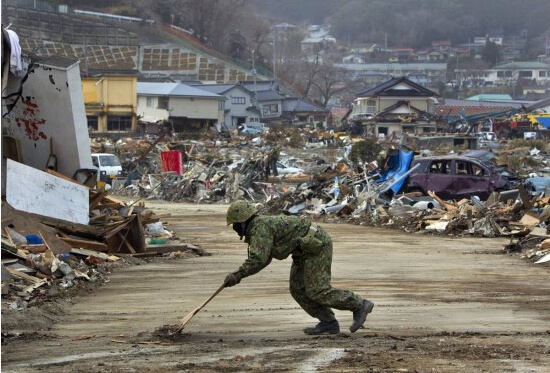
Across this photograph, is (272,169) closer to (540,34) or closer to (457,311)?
(457,311)

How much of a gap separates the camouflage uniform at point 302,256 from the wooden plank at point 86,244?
7528 mm

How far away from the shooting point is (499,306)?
13102 mm

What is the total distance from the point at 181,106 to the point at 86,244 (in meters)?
68.7

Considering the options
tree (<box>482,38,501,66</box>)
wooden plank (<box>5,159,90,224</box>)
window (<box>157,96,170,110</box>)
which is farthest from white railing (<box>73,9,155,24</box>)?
wooden plank (<box>5,159,90,224</box>)

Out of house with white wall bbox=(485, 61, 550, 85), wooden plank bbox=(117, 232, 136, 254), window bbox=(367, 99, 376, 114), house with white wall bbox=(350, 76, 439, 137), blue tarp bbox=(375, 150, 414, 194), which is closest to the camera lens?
wooden plank bbox=(117, 232, 136, 254)

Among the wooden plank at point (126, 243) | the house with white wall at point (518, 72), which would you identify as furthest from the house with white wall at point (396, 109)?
the house with white wall at point (518, 72)

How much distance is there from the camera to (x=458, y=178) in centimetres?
2959

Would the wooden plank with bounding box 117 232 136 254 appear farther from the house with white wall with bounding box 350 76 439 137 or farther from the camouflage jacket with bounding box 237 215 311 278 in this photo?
the house with white wall with bounding box 350 76 439 137

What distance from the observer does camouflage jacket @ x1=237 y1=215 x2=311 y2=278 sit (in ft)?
33.5

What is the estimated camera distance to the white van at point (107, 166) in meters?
44.4

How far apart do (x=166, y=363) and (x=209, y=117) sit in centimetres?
8009

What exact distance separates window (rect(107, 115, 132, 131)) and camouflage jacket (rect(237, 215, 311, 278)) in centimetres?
6885

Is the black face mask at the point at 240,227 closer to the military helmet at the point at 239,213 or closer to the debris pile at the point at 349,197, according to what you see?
the military helmet at the point at 239,213

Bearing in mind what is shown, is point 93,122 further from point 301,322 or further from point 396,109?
point 301,322
